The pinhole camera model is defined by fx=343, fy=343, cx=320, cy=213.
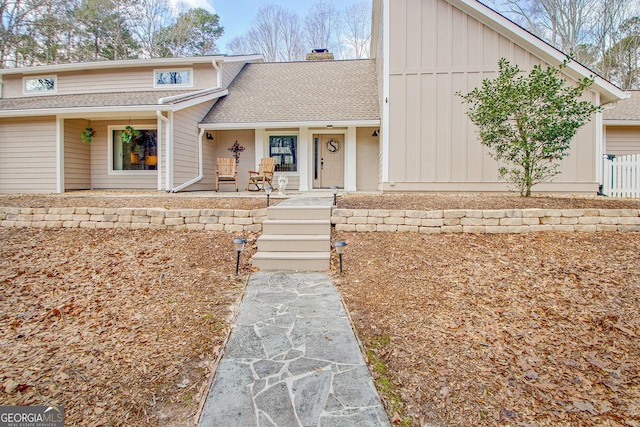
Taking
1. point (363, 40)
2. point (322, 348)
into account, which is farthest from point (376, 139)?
point (363, 40)

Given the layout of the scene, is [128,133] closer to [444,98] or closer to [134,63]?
[134,63]

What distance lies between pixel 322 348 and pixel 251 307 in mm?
924

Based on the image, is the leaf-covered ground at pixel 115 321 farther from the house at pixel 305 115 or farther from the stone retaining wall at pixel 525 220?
the house at pixel 305 115

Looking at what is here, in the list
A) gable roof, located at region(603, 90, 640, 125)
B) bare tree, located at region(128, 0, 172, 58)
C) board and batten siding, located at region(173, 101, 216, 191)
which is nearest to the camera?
board and batten siding, located at region(173, 101, 216, 191)

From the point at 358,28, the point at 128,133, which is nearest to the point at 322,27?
the point at 358,28

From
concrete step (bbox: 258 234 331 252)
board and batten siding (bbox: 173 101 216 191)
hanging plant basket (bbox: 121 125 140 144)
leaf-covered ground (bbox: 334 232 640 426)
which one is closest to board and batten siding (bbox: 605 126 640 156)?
leaf-covered ground (bbox: 334 232 640 426)

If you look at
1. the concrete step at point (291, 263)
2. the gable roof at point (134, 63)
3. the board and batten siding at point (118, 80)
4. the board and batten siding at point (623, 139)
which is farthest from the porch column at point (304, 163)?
the board and batten siding at point (623, 139)

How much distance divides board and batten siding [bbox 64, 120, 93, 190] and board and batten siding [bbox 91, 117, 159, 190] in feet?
0.53

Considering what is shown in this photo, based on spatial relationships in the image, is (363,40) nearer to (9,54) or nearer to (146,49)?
(146,49)

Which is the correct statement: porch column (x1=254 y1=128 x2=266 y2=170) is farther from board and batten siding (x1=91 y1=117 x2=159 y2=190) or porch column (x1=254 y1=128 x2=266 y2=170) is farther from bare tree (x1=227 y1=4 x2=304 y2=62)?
bare tree (x1=227 y1=4 x2=304 y2=62)

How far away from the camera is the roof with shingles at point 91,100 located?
9.14 metres

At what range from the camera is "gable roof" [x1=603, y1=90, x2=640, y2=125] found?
974 centimetres

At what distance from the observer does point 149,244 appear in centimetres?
470
